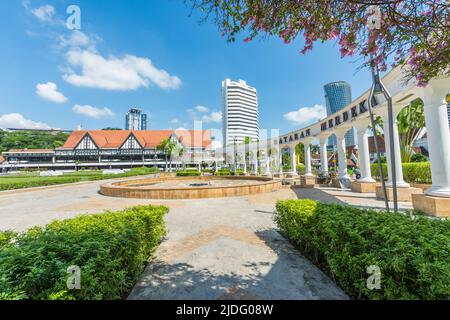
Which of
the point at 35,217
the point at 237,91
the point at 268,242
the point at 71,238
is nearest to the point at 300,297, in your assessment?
the point at 268,242

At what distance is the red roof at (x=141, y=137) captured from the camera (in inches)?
2827

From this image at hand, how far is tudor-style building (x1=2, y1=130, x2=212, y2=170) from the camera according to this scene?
69812 millimetres

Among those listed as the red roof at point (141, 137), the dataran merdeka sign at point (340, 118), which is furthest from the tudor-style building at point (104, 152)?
the dataran merdeka sign at point (340, 118)

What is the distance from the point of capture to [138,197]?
41.0 ft

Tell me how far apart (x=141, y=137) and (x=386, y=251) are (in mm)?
81206

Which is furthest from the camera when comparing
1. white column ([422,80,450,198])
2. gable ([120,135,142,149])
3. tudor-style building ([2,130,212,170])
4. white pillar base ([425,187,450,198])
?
gable ([120,135,142,149])

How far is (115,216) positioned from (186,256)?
5.57ft

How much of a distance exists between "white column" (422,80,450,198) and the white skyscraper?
4348 inches

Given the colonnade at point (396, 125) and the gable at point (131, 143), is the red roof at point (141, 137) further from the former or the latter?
the colonnade at point (396, 125)

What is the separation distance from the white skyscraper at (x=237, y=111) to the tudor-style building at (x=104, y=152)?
159 feet

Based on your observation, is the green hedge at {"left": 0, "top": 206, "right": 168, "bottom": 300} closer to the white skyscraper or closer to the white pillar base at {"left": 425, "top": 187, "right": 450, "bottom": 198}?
the white pillar base at {"left": 425, "top": 187, "right": 450, "bottom": 198}

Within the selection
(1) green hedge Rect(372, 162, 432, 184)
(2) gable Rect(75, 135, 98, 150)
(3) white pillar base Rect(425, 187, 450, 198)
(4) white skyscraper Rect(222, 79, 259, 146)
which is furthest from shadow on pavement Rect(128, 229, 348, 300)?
(4) white skyscraper Rect(222, 79, 259, 146)
